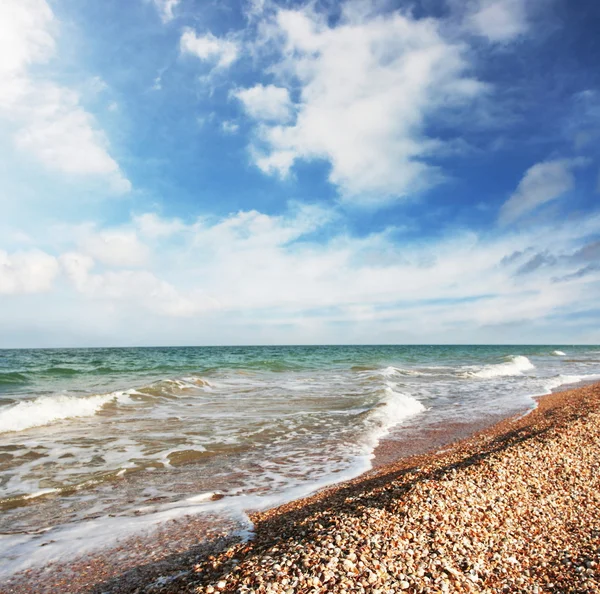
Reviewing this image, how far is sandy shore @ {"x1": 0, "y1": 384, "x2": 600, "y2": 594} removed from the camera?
398 cm

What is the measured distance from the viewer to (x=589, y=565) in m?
4.38

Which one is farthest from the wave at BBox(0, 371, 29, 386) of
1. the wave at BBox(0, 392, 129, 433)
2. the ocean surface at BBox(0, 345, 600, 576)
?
the wave at BBox(0, 392, 129, 433)

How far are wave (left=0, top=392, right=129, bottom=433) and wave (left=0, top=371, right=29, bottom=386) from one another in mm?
10345

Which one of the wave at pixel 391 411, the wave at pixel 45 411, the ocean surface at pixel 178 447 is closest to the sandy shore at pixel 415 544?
A: the ocean surface at pixel 178 447

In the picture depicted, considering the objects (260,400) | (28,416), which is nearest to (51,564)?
(28,416)

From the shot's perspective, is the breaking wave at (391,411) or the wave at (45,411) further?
the wave at (45,411)

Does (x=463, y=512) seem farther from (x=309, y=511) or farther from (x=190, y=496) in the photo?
(x=190, y=496)

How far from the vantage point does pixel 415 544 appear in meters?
4.51

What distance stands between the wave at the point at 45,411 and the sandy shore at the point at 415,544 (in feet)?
33.2

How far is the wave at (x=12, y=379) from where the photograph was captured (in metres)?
24.5

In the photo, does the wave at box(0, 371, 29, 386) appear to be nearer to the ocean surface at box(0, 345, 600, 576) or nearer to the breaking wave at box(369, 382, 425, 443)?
the ocean surface at box(0, 345, 600, 576)

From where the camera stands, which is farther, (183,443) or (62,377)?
(62,377)

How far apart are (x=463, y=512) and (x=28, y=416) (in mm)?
13927

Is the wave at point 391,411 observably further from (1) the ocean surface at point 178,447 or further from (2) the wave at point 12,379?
(2) the wave at point 12,379
